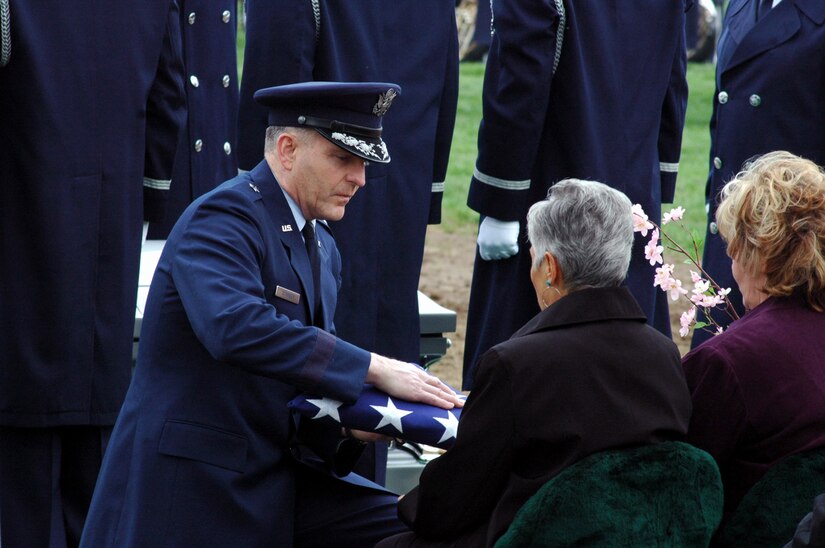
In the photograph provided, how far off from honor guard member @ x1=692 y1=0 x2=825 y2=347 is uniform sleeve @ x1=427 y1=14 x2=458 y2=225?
97 cm

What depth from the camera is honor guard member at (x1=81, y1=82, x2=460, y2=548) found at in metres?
3.08

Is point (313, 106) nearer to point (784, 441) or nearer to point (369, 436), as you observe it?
point (369, 436)

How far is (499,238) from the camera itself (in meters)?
4.70

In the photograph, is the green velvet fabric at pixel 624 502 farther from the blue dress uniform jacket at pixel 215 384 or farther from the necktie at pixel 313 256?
the necktie at pixel 313 256

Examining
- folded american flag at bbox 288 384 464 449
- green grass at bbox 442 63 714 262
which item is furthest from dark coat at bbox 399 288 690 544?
green grass at bbox 442 63 714 262

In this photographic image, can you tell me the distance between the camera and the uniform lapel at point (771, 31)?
189 inches

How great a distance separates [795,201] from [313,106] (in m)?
1.16

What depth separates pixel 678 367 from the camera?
2930mm

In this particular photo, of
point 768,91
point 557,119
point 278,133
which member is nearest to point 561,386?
point 278,133

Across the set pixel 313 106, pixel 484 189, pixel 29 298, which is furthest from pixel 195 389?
pixel 484 189

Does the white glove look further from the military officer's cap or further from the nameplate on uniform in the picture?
the nameplate on uniform

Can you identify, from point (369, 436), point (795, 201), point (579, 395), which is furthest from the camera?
point (369, 436)

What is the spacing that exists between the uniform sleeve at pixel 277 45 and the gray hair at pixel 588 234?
160 centimetres

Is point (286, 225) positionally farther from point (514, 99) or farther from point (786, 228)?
point (514, 99)
